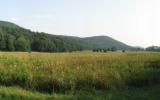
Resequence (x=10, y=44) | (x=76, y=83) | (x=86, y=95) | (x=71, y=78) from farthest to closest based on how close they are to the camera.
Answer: (x=10, y=44), (x=71, y=78), (x=76, y=83), (x=86, y=95)

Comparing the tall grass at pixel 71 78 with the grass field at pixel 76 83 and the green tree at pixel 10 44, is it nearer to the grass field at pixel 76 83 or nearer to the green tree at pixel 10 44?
the grass field at pixel 76 83

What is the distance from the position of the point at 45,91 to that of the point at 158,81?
454 centimetres

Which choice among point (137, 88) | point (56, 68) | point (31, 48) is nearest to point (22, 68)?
point (56, 68)

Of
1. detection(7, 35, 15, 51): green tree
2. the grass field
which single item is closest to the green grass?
the grass field

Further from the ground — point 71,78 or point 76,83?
point 71,78

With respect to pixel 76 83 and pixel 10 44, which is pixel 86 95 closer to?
pixel 76 83

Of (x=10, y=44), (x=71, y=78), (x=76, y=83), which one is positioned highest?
(x=10, y=44)

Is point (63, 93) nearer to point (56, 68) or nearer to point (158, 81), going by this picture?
point (56, 68)

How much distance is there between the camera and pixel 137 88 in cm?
1262

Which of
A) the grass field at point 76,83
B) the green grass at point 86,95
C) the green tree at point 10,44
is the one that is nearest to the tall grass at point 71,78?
the grass field at point 76,83

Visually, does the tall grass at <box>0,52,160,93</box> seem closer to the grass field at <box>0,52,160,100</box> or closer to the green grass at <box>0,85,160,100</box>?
the grass field at <box>0,52,160,100</box>

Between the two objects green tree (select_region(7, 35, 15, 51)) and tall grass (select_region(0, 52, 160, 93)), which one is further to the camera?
green tree (select_region(7, 35, 15, 51))

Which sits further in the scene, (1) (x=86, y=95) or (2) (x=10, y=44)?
(2) (x=10, y=44)

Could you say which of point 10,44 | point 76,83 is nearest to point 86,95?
point 76,83
